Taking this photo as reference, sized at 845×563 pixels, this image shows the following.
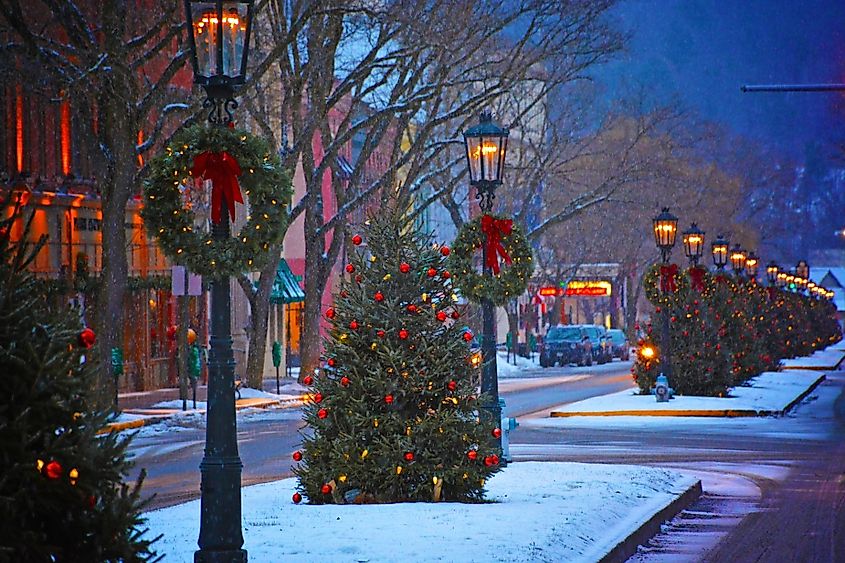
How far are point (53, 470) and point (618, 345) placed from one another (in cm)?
6914

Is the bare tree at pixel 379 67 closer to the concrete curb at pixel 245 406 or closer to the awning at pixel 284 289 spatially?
the concrete curb at pixel 245 406

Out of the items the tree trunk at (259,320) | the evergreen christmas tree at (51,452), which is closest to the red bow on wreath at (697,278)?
the tree trunk at (259,320)

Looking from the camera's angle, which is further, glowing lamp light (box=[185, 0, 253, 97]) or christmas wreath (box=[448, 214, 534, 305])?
christmas wreath (box=[448, 214, 534, 305])

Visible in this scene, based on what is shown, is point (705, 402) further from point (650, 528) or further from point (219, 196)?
point (219, 196)

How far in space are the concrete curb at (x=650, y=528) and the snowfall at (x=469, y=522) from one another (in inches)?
2.6

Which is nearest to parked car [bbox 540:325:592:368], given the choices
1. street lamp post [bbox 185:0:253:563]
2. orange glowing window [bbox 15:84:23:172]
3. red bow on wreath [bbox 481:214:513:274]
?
orange glowing window [bbox 15:84:23:172]

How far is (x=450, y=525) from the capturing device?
1229 cm

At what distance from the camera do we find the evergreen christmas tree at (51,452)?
6074 mm

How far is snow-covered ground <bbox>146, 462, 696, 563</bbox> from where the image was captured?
1104 cm

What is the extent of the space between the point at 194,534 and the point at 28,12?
83.3ft

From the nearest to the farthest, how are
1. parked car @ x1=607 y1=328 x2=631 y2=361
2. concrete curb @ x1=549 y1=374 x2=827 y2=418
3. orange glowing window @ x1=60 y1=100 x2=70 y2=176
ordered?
concrete curb @ x1=549 y1=374 x2=827 y2=418 → orange glowing window @ x1=60 y1=100 x2=70 y2=176 → parked car @ x1=607 y1=328 x2=631 y2=361

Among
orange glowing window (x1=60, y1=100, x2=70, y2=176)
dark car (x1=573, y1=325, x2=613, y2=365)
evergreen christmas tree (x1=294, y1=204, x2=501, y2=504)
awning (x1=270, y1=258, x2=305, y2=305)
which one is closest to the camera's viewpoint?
evergreen christmas tree (x1=294, y1=204, x2=501, y2=504)

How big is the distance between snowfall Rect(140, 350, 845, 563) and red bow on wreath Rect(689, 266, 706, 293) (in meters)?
19.4

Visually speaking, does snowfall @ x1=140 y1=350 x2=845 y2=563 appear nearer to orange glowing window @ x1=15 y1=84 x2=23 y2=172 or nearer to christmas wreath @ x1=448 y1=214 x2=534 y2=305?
christmas wreath @ x1=448 y1=214 x2=534 y2=305
